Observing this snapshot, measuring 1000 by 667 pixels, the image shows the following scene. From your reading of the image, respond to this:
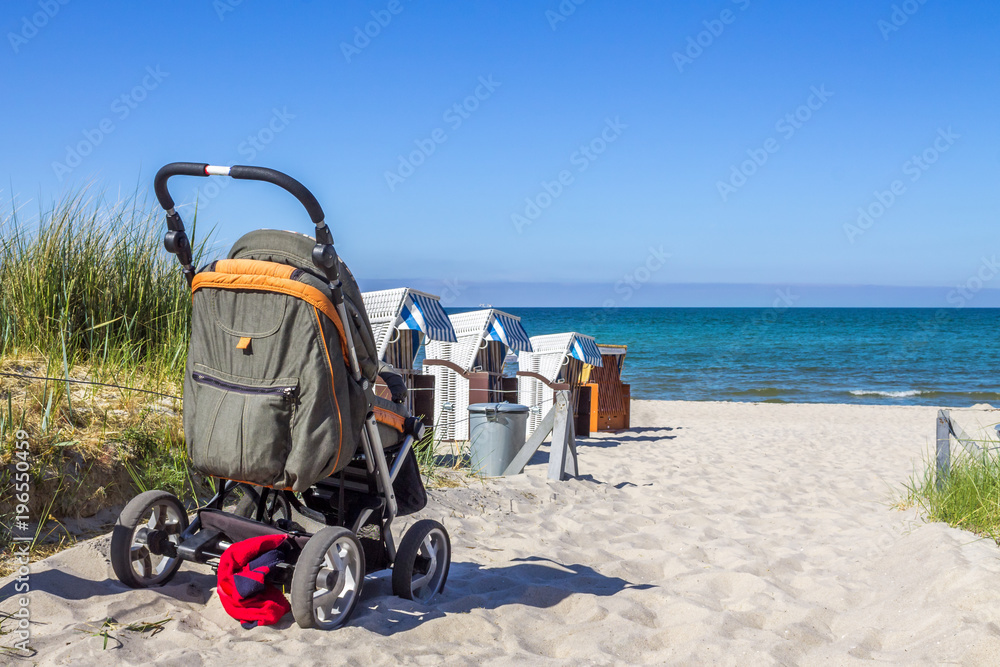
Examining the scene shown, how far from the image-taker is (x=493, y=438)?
23.0 feet

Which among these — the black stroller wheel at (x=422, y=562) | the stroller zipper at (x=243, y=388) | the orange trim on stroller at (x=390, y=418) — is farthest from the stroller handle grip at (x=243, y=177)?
the black stroller wheel at (x=422, y=562)

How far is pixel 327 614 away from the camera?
2.98 meters

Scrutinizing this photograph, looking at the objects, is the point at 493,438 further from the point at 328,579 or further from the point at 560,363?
the point at 560,363

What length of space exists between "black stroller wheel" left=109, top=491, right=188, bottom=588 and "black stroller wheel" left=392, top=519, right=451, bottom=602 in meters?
0.96

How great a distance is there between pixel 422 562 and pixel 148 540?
1215mm

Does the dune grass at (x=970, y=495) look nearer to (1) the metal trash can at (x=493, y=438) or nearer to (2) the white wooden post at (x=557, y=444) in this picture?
(2) the white wooden post at (x=557, y=444)

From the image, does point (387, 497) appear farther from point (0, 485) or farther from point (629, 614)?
point (0, 485)

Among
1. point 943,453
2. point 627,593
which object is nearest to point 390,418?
point 627,593

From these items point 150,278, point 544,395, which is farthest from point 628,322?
point 150,278

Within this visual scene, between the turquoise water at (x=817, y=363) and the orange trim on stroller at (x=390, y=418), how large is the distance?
20.4m

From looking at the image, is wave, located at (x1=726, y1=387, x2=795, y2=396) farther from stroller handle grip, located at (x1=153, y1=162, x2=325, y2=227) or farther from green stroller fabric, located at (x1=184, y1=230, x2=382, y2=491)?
stroller handle grip, located at (x1=153, y1=162, x2=325, y2=227)

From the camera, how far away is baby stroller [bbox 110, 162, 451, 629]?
277cm

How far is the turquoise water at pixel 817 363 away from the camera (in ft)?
80.3

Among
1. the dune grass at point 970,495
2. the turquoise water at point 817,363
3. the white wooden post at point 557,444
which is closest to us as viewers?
the dune grass at point 970,495
